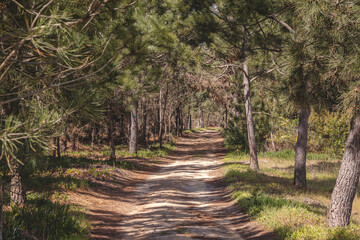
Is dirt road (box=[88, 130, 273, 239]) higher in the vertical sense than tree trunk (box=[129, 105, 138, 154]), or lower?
lower

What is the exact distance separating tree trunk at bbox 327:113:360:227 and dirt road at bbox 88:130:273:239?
148 cm

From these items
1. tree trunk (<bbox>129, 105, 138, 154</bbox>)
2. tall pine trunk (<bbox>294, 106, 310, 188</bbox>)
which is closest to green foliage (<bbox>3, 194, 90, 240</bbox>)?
tall pine trunk (<bbox>294, 106, 310, 188</bbox>)

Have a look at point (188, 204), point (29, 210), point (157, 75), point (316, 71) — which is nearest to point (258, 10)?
point (316, 71)

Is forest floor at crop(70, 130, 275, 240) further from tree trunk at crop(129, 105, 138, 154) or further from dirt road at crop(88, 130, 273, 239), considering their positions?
tree trunk at crop(129, 105, 138, 154)

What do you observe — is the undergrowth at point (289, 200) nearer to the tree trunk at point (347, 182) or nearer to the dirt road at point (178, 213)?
the tree trunk at point (347, 182)

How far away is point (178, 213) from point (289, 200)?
9.98 ft

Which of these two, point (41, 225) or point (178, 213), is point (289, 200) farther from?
point (41, 225)

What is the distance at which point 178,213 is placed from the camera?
8.27 meters

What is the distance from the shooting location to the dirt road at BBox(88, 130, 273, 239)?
6766mm

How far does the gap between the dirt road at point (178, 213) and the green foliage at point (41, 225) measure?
84 cm

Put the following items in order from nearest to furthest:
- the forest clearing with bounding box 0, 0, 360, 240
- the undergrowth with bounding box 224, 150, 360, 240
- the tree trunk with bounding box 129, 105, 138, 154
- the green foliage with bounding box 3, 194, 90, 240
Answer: the forest clearing with bounding box 0, 0, 360, 240 < the green foliage with bounding box 3, 194, 90, 240 < the undergrowth with bounding box 224, 150, 360, 240 < the tree trunk with bounding box 129, 105, 138, 154

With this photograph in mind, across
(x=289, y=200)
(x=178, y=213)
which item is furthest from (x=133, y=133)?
(x=289, y=200)

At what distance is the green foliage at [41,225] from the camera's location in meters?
4.87

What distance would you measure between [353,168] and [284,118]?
47.4 ft
